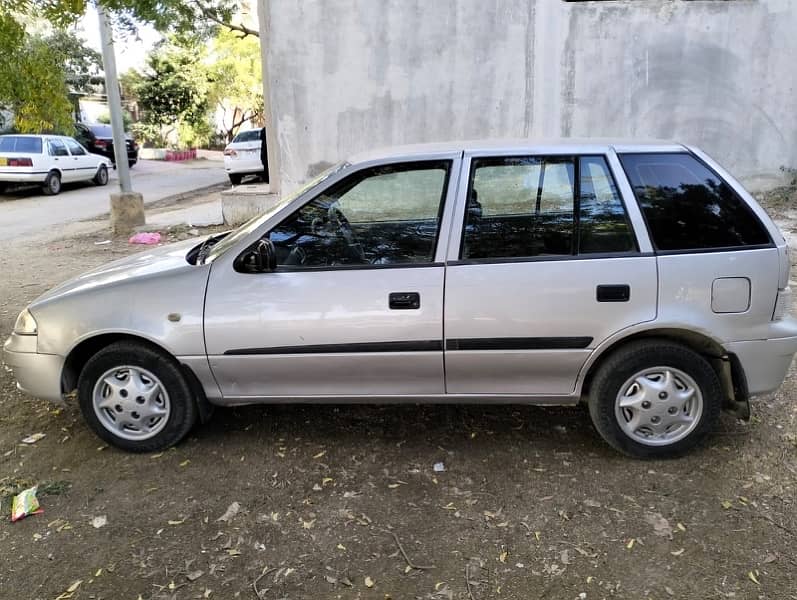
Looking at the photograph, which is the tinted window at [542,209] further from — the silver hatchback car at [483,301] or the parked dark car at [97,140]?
the parked dark car at [97,140]

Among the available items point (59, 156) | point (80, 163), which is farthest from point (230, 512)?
point (80, 163)

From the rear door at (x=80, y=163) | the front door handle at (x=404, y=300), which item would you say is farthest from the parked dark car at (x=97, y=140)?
the front door handle at (x=404, y=300)

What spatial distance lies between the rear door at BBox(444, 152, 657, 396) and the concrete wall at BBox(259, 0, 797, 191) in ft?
21.8

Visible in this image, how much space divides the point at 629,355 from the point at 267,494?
1.96 metres

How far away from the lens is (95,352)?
370cm

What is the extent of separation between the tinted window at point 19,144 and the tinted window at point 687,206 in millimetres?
17443

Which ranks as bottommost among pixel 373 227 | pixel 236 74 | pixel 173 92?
pixel 373 227

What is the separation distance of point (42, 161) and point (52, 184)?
73 cm

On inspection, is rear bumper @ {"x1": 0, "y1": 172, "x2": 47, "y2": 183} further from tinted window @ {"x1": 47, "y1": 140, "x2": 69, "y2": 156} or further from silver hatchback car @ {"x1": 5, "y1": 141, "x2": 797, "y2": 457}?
silver hatchback car @ {"x1": 5, "y1": 141, "x2": 797, "y2": 457}

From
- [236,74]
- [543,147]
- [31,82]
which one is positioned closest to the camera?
[543,147]

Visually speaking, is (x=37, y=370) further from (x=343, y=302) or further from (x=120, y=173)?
(x=120, y=173)

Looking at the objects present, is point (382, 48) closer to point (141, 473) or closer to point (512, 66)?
point (512, 66)

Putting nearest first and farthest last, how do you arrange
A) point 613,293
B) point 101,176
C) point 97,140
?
point 613,293, point 101,176, point 97,140

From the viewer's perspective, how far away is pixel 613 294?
326cm
